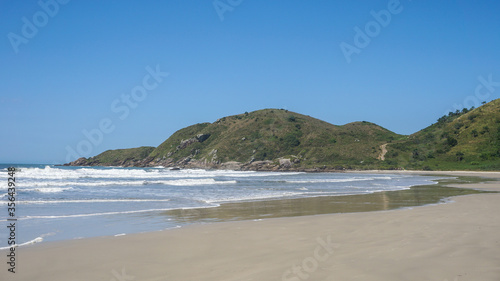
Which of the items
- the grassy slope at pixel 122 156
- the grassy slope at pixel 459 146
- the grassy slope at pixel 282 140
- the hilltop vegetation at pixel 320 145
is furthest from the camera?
the grassy slope at pixel 122 156

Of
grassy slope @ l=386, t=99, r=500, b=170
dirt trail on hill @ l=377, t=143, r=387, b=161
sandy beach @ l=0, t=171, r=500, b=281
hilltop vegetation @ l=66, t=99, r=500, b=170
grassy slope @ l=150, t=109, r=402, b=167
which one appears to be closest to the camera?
sandy beach @ l=0, t=171, r=500, b=281

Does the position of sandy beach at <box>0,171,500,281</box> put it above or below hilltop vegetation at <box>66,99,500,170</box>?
below

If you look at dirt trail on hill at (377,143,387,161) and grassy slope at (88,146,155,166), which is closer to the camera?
dirt trail on hill at (377,143,387,161)

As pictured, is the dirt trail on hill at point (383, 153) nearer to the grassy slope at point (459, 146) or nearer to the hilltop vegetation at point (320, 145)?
the hilltop vegetation at point (320, 145)

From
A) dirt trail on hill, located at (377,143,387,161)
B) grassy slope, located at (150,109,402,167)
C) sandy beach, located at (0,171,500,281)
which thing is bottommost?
sandy beach, located at (0,171,500,281)

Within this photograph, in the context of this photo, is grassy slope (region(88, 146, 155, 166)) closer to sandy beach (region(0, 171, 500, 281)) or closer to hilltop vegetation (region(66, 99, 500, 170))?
hilltop vegetation (region(66, 99, 500, 170))

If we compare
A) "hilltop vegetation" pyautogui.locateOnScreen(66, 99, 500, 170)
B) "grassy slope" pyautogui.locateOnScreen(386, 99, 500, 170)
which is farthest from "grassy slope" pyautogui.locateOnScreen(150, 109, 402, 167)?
"grassy slope" pyautogui.locateOnScreen(386, 99, 500, 170)

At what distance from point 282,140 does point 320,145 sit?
15.7 metres

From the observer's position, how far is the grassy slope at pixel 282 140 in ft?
349

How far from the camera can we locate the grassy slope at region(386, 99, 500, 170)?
74.4 m

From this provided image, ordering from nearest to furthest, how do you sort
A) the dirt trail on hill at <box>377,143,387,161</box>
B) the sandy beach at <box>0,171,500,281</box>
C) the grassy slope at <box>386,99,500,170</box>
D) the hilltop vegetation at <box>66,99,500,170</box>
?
1. the sandy beach at <box>0,171,500,281</box>
2. the grassy slope at <box>386,99,500,170</box>
3. the hilltop vegetation at <box>66,99,500,170</box>
4. the dirt trail on hill at <box>377,143,387,161</box>

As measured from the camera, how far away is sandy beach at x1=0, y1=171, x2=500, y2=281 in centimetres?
646

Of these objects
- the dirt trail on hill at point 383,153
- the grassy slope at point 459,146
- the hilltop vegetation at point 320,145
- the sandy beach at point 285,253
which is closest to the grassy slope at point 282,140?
the hilltop vegetation at point 320,145

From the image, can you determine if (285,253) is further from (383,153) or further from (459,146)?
(383,153)
